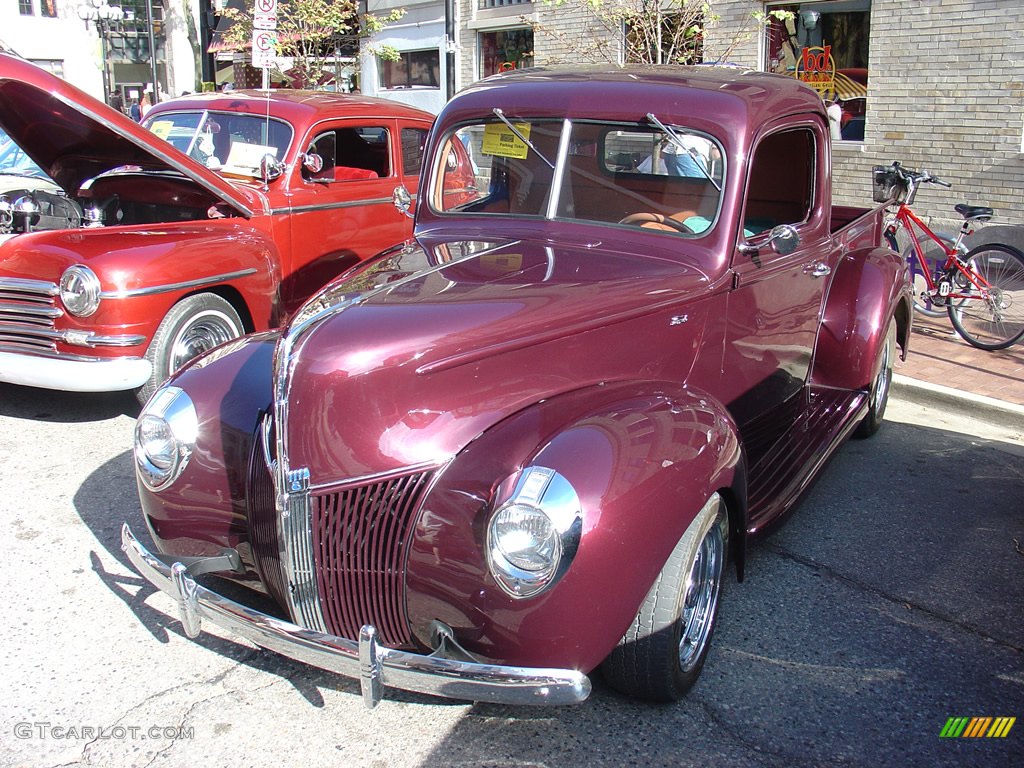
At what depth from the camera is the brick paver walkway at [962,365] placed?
6.05 metres

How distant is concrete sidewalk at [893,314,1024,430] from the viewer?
18.7 feet

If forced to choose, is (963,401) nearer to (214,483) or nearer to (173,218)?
(214,483)

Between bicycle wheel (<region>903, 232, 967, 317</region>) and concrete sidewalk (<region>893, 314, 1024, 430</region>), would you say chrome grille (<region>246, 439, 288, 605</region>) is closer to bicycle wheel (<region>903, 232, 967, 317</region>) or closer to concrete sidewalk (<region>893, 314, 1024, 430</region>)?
concrete sidewalk (<region>893, 314, 1024, 430</region>)

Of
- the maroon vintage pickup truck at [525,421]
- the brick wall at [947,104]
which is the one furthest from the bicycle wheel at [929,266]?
the maroon vintage pickup truck at [525,421]

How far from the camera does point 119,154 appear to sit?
18.0 ft

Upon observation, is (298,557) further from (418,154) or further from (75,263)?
(418,154)

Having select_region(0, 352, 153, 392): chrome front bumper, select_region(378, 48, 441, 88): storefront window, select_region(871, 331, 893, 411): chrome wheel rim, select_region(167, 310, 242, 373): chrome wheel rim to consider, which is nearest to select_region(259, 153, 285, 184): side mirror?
select_region(167, 310, 242, 373): chrome wheel rim

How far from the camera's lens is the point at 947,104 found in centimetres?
966

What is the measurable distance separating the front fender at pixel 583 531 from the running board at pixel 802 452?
0.78 m

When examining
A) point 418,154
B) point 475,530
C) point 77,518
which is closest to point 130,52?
point 418,154

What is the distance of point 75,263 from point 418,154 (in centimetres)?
313

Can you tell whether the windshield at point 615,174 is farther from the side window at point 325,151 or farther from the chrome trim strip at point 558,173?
the side window at point 325,151

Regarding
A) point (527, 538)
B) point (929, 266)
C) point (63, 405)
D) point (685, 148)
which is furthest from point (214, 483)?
point (929, 266)

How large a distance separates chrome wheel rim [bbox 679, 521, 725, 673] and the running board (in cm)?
25
